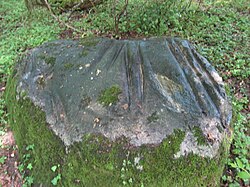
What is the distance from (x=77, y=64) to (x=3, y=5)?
26.1 feet

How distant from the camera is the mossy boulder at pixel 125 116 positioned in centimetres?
215

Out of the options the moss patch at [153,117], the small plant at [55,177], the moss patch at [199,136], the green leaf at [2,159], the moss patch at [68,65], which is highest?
A: the moss patch at [68,65]

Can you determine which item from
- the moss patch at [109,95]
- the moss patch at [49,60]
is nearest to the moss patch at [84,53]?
the moss patch at [49,60]

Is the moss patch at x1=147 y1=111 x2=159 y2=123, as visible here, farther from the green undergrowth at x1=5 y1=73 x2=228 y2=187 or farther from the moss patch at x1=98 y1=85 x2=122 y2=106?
the moss patch at x1=98 y1=85 x2=122 y2=106

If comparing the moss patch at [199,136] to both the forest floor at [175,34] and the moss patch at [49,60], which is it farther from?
the moss patch at [49,60]

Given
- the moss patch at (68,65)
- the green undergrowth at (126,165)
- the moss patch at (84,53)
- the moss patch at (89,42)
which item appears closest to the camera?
the green undergrowth at (126,165)

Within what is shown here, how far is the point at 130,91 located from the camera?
2.41m

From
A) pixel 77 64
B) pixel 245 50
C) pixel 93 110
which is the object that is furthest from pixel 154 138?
pixel 245 50

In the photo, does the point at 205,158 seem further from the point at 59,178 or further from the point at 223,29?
the point at 223,29

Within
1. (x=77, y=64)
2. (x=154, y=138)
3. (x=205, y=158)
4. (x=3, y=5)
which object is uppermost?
(x=77, y=64)

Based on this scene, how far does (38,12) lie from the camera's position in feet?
24.5

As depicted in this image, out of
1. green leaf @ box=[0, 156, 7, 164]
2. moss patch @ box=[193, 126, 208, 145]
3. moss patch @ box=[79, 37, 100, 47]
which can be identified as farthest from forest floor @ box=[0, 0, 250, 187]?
moss patch @ box=[79, 37, 100, 47]

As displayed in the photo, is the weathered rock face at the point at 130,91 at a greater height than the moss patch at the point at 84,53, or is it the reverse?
the moss patch at the point at 84,53

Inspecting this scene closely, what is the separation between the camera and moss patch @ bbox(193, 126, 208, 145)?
7.14 feet
